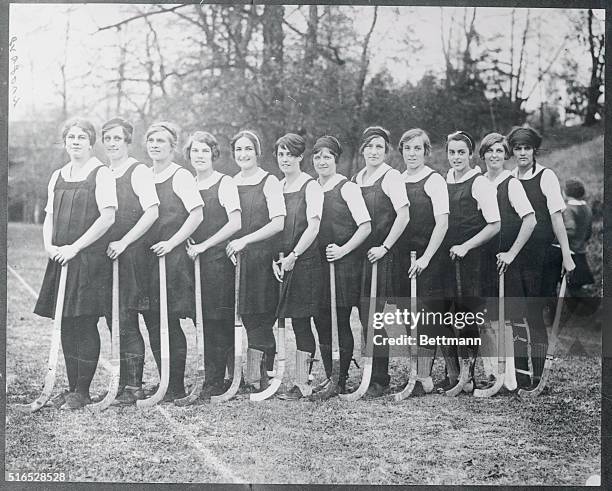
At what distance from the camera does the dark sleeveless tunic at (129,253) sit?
12.0ft

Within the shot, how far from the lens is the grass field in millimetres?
3664

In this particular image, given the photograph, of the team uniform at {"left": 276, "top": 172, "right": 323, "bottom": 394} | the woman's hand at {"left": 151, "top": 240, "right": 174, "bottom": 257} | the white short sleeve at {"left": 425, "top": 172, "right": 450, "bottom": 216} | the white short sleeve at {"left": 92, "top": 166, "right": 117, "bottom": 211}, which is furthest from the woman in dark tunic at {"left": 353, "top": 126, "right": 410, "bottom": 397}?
the white short sleeve at {"left": 92, "top": 166, "right": 117, "bottom": 211}

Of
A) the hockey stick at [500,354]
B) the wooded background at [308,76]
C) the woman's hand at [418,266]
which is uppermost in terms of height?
the wooded background at [308,76]

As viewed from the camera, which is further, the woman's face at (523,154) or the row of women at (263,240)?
the woman's face at (523,154)

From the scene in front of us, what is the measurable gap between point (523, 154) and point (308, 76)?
122 cm

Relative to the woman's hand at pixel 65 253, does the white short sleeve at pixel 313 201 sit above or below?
above

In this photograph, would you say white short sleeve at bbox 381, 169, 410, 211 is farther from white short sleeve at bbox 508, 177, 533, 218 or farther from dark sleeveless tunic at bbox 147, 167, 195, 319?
dark sleeveless tunic at bbox 147, 167, 195, 319

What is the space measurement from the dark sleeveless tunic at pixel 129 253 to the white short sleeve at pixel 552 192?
2.11 meters

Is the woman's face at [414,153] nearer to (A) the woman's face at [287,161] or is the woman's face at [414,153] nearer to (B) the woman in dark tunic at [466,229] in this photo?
(B) the woman in dark tunic at [466,229]

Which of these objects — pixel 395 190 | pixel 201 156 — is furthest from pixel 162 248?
pixel 395 190

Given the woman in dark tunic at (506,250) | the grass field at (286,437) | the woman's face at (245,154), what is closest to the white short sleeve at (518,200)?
the woman in dark tunic at (506,250)

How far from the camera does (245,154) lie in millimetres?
3721

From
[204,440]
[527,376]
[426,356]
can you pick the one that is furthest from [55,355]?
[527,376]

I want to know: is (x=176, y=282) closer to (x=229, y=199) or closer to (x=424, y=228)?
(x=229, y=199)
